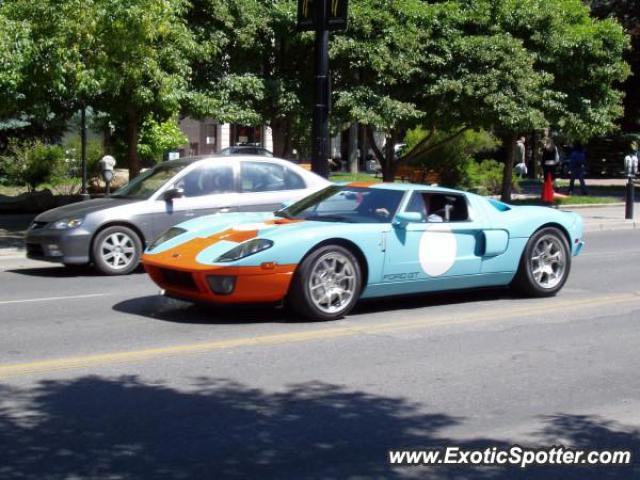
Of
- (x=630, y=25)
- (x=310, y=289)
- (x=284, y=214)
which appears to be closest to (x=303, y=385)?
(x=310, y=289)

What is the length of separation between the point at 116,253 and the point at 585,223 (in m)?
11.7

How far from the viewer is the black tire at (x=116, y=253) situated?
12133 millimetres

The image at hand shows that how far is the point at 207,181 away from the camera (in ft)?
42.1

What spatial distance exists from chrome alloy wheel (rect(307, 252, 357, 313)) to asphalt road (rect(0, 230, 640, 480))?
0.72ft

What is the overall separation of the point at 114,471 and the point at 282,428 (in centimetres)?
112

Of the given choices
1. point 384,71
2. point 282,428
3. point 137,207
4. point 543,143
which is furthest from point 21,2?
point 543,143

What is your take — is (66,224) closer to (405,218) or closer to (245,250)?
(245,250)

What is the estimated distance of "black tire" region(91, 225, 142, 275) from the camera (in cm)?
1213

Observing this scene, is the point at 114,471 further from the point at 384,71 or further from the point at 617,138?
the point at 617,138

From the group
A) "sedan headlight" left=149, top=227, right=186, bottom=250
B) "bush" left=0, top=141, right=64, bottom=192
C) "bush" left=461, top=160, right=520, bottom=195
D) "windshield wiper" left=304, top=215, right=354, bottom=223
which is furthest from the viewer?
"bush" left=461, top=160, right=520, bottom=195

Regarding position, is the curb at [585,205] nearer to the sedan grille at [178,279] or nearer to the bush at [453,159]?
the bush at [453,159]

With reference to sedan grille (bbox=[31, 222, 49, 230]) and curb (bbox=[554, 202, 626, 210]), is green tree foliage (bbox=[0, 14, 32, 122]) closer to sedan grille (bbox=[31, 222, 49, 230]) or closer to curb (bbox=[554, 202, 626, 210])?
sedan grille (bbox=[31, 222, 49, 230])

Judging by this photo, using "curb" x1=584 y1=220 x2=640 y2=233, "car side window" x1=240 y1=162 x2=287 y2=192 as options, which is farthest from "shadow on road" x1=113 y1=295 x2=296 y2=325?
"curb" x1=584 y1=220 x2=640 y2=233

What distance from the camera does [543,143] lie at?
4194 centimetres
